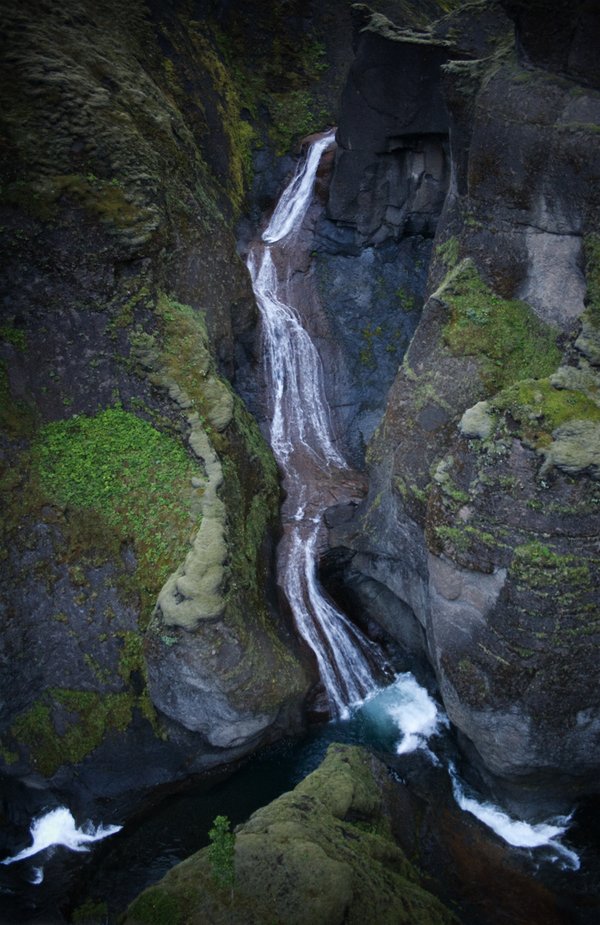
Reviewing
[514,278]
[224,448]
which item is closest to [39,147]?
[224,448]

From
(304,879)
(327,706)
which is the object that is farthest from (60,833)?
(304,879)

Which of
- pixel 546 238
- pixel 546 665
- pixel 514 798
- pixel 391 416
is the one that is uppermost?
pixel 546 238

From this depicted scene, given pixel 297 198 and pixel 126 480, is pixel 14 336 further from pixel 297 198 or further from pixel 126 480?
pixel 297 198

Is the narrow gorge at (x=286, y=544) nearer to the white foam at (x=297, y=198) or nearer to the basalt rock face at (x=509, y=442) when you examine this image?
the basalt rock face at (x=509, y=442)

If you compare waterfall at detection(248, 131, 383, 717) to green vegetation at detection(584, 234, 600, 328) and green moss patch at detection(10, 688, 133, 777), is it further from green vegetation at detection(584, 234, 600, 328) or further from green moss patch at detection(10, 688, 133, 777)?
green vegetation at detection(584, 234, 600, 328)

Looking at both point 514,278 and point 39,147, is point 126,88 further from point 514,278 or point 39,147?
point 514,278
